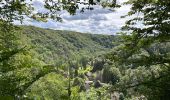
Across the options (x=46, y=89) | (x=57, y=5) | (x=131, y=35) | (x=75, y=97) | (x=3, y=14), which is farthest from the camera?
(x=46, y=89)

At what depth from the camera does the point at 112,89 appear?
14.6m

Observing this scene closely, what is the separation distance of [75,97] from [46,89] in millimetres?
25914

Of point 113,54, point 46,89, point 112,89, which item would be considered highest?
point 113,54

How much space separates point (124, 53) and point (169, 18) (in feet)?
8.32

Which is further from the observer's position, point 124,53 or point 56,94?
point 56,94

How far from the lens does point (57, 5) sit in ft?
23.9

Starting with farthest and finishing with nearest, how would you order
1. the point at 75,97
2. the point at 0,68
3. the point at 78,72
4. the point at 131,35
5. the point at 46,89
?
the point at 46,89 → the point at 75,97 → the point at 78,72 → the point at 131,35 → the point at 0,68

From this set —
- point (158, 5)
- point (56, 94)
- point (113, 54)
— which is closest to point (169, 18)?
point (158, 5)

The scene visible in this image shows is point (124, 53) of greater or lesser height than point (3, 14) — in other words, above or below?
below

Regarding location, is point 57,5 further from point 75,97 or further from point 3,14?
point 75,97

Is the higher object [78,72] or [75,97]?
[78,72]

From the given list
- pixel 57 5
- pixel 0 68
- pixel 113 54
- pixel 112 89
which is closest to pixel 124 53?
pixel 113 54

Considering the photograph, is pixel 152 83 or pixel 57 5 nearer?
pixel 57 5

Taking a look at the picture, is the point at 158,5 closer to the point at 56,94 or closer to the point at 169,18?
the point at 169,18
